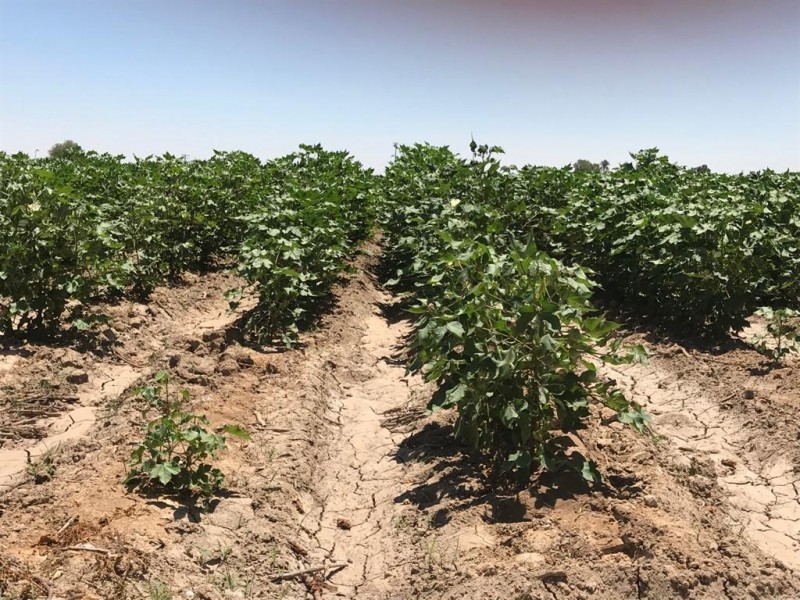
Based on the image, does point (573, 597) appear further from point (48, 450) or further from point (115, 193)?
point (115, 193)

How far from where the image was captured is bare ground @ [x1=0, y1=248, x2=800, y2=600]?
356cm

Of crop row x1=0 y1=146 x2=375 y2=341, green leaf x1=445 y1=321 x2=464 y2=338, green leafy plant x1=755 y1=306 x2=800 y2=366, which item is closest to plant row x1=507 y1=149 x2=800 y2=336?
green leafy plant x1=755 y1=306 x2=800 y2=366

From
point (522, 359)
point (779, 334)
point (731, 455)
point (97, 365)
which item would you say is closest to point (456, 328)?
point (522, 359)

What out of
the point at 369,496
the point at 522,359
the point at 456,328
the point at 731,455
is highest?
the point at 456,328

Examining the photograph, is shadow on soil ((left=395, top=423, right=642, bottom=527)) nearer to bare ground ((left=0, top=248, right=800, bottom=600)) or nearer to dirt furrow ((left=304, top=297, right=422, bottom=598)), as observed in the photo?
bare ground ((left=0, top=248, right=800, bottom=600))

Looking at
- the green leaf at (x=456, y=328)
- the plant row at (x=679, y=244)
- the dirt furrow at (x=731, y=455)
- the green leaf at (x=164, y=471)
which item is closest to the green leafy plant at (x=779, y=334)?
the plant row at (x=679, y=244)

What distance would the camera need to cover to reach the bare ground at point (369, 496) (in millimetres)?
3561

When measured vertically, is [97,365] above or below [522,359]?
below

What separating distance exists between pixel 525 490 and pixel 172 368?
349 centimetres

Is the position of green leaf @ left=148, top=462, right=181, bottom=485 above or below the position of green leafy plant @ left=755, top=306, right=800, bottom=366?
below

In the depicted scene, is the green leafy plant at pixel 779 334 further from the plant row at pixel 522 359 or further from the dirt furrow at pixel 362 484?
the dirt furrow at pixel 362 484

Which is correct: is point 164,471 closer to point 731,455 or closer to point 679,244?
point 731,455

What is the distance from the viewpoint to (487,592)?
353 cm

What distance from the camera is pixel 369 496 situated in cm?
506
